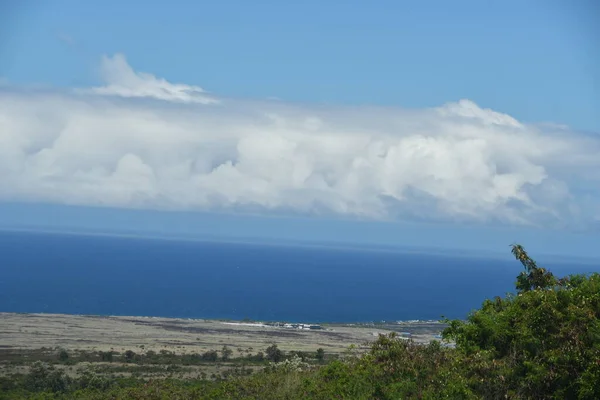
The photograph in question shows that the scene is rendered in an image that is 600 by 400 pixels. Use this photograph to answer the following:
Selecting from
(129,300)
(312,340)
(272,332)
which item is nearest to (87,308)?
(129,300)

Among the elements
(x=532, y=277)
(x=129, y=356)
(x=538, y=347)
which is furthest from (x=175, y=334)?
(x=538, y=347)

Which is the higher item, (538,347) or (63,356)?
(538,347)

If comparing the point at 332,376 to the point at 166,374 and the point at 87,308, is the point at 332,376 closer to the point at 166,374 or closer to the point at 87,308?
the point at 166,374

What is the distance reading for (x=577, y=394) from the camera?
1847 cm

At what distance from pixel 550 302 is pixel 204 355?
47.2m

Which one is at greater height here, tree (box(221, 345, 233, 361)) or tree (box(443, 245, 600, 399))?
tree (box(443, 245, 600, 399))

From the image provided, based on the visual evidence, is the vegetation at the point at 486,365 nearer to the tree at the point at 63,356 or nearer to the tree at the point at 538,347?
the tree at the point at 538,347

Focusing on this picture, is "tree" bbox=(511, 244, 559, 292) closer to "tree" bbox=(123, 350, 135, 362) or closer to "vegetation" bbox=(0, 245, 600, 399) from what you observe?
"vegetation" bbox=(0, 245, 600, 399)


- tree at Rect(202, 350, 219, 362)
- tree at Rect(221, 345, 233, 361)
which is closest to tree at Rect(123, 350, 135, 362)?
tree at Rect(202, 350, 219, 362)

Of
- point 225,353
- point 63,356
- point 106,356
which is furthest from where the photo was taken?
point 225,353

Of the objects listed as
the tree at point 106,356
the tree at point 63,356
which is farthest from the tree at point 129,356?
the tree at point 63,356

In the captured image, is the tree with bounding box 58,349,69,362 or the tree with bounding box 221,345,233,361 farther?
the tree with bounding box 221,345,233,361

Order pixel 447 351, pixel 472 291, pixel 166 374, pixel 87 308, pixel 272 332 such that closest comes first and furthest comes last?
pixel 447 351 < pixel 166 374 < pixel 272 332 < pixel 87 308 < pixel 472 291

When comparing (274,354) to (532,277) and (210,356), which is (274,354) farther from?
(532,277)
